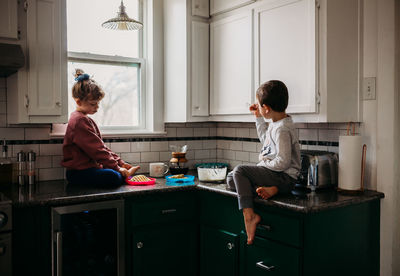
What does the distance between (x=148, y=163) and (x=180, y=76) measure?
759 millimetres

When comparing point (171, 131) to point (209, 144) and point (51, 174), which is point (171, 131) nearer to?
point (209, 144)

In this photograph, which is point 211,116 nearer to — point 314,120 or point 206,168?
point 206,168

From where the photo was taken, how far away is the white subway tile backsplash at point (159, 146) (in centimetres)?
332

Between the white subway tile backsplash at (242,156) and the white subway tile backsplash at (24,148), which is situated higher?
the white subway tile backsplash at (24,148)

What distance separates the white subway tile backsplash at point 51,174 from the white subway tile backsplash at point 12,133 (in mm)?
279

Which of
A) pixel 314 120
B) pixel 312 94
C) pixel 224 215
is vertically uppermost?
pixel 312 94

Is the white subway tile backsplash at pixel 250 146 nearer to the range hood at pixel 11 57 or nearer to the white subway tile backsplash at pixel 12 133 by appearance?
the white subway tile backsplash at pixel 12 133

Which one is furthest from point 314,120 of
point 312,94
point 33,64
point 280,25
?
point 33,64

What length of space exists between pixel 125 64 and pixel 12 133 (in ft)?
3.41

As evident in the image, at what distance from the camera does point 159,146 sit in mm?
3357

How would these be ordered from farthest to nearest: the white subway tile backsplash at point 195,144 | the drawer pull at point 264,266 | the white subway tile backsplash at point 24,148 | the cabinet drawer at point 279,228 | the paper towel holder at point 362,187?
the white subway tile backsplash at point 195,144 < the white subway tile backsplash at point 24,148 < the paper towel holder at point 362,187 < the drawer pull at point 264,266 < the cabinet drawer at point 279,228

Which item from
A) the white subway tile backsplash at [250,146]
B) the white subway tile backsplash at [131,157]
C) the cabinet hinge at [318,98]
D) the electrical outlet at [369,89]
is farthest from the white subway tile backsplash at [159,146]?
the electrical outlet at [369,89]

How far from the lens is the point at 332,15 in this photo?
2330 mm

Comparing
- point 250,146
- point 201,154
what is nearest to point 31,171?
point 201,154
